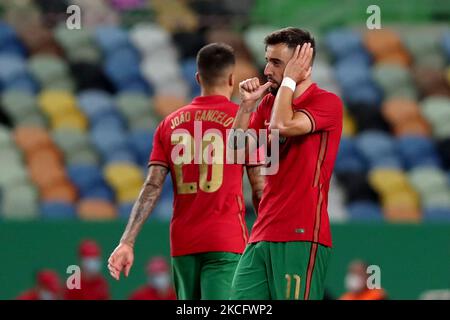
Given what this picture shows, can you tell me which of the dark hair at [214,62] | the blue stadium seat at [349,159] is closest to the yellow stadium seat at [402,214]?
the blue stadium seat at [349,159]

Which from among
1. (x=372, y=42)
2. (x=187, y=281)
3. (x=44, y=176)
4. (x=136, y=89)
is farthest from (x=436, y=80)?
(x=187, y=281)

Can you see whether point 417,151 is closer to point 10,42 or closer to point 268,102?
point 10,42

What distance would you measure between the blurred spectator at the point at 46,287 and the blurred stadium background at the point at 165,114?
48 centimetres

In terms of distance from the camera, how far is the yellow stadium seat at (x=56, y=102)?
551 inches

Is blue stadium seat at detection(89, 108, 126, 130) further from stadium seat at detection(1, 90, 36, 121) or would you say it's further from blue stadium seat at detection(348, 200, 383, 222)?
blue stadium seat at detection(348, 200, 383, 222)

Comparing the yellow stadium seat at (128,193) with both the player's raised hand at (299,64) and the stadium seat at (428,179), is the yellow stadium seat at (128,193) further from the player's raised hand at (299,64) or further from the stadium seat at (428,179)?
the player's raised hand at (299,64)

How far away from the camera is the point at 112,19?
15.3 meters

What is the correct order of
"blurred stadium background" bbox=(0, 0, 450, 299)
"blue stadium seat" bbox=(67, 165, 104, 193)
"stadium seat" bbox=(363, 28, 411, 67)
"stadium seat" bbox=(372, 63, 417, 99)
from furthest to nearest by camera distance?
"stadium seat" bbox=(363, 28, 411, 67)
"stadium seat" bbox=(372, 63, 417, 99)
"blue stadium seat" bbox=(67, 165, 104, 193)
"blurred stadium background" bbox=(0, 0, 450, 299)

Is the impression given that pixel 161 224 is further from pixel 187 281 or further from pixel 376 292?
pixel 187 281

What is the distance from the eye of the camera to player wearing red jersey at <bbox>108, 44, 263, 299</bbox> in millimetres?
7172

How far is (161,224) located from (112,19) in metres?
4.00

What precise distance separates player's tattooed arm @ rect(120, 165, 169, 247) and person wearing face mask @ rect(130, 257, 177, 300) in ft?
14.0

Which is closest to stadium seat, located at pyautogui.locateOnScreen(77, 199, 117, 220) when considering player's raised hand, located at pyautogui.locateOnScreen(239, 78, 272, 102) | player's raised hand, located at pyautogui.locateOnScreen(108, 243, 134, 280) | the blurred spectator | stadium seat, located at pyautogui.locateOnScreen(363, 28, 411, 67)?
the blurred spectator

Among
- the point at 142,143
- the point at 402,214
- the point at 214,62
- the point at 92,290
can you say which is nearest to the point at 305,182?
the point at 214,62
